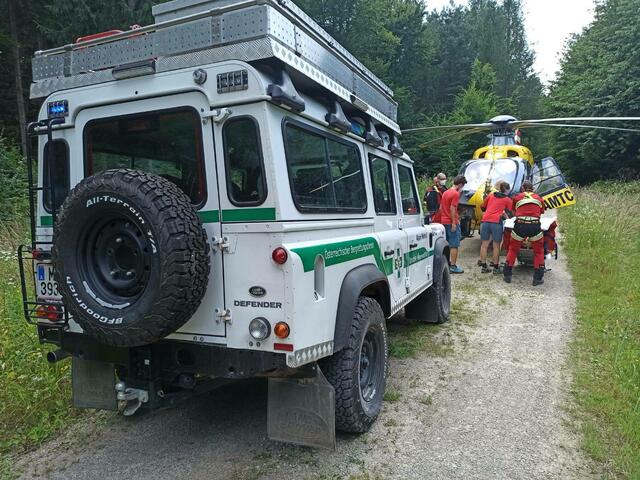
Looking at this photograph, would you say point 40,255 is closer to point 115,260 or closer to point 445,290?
point 115,260

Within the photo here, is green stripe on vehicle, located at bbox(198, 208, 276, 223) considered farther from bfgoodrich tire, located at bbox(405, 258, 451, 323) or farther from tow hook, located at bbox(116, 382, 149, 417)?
bfgoodrich tire, located at bbox(405, 258, 451, 323)

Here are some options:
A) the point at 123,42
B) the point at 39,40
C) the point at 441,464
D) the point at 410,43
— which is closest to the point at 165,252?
the point at 123,42

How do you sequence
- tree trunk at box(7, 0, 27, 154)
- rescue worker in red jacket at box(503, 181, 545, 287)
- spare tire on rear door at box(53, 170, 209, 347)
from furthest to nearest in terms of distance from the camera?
tree trunk at box(7, 0, 27, 154) < rescue worker in red jacket at box(503, 181, 545, 287) < spare tire on rear door at box(53, 170, 209, 347)

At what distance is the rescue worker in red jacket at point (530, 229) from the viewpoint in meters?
7.97

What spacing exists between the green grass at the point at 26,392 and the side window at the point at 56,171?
5.43 ft

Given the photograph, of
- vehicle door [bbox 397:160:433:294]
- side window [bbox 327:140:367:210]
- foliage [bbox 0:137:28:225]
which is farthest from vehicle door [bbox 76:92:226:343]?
foliage [bbox 0:137:28:225]

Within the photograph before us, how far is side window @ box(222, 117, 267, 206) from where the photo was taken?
2762 millimetres

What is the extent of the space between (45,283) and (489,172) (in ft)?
35.4

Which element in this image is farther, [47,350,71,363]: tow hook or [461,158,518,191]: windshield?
[461,158,518,191]: windshield

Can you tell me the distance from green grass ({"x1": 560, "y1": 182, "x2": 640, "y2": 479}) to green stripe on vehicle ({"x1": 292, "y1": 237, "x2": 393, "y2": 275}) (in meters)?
1.92

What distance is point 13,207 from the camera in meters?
11.5

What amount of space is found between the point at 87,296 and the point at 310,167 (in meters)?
1.54

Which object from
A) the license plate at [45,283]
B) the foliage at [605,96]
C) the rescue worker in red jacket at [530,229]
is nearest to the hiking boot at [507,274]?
the rescue worker in red jacket at [530,229]

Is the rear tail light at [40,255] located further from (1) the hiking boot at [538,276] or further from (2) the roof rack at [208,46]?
(1) the hiking boot at [538,276]
